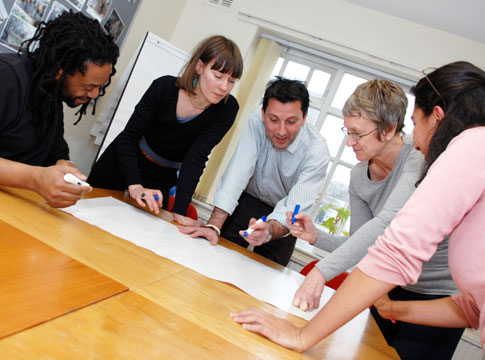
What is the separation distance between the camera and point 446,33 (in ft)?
11.3

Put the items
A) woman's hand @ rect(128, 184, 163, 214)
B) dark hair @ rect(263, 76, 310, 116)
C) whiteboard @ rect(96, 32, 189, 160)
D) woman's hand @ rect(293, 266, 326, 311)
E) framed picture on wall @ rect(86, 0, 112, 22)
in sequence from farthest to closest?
whiteboard @ rect(96, 32, 189, 160), framed picture on wall @ rect(86, 0, 112, 22), dark hair @ rect(263, 76, 310, 116), woman's hand @ rect(128, 184, 163, 214), woman's hand @ rect(293, 266, 326, 311)

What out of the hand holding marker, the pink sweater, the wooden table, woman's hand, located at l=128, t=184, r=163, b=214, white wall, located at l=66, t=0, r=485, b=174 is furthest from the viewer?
white wall, located at l=66, t=0, r=485, b=174

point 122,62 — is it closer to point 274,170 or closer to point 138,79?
point 138,79

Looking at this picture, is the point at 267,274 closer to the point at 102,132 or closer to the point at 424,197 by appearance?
the point at 424,197

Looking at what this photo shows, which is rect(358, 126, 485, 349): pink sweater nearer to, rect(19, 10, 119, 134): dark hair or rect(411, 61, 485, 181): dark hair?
rect(411, 61, 485, 181): dark hair

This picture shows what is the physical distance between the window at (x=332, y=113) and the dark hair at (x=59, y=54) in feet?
9.63

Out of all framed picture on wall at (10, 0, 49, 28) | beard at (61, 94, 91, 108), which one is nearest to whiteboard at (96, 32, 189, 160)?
framed picture on wall at (10, 0, 49, 28)

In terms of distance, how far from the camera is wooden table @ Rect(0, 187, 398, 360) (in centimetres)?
52

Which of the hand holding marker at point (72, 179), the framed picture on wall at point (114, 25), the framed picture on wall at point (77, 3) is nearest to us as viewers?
the hand holding marker at point (72, 179)

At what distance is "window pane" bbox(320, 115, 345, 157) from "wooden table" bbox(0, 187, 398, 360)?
2.84 meters

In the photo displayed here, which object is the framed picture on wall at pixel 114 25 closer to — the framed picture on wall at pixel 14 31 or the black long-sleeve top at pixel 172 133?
the framed picture on wall at pixel 14 31

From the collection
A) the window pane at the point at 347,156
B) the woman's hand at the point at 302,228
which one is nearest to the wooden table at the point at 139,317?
the woman's hand at the point at 302,228

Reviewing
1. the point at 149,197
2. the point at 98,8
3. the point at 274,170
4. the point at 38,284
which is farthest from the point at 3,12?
the point at 38,284

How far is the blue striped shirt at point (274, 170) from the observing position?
1767mm
